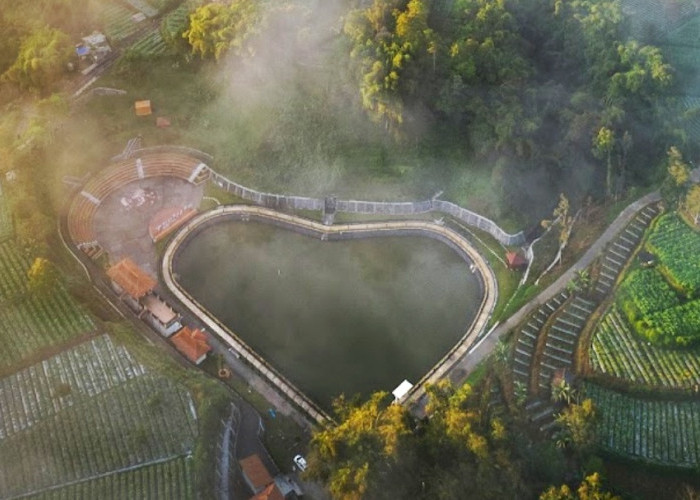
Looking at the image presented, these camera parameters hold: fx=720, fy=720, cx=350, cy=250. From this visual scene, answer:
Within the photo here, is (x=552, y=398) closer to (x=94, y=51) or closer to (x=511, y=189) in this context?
(x=511, y=189)

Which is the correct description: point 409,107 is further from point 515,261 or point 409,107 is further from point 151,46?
point 151,46

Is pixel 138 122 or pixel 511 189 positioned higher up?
pixel 138 122

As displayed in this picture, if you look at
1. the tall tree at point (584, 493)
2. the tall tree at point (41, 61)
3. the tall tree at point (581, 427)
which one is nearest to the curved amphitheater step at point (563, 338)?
the tall tree at point (581, 427)

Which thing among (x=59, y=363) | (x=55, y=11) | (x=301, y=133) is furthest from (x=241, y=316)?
(x=55, y=11)

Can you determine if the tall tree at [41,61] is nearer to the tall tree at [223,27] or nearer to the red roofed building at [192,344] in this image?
the tall tree at [223,27]

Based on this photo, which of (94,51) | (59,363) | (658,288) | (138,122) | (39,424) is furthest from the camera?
(94,51)

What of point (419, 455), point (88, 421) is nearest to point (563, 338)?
point (419, 455)

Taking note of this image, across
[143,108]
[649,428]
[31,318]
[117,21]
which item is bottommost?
[649,428]
